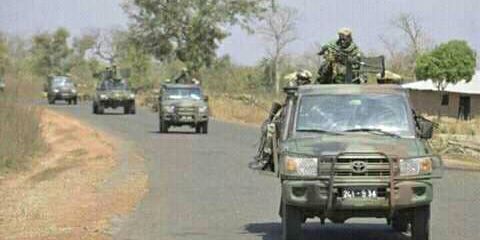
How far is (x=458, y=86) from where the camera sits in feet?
232

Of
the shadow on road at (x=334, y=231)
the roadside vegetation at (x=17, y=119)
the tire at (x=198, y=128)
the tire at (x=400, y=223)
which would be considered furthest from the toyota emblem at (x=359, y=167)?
the tire at (x=198, y=128)

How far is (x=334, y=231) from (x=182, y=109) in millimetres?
28062

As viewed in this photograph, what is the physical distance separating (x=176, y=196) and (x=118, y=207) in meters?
1.76

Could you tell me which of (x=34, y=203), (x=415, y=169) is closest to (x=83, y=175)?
(x=34, y=203)

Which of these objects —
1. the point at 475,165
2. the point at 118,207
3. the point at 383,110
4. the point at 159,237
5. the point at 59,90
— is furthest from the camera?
the point at 59,90

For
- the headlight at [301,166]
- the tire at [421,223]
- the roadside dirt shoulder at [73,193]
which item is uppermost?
the headlight at [301,166]

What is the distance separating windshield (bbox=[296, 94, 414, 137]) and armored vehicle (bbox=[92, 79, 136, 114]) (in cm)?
4941

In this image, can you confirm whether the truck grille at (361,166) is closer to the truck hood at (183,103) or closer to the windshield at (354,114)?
the windshield at (354,114)

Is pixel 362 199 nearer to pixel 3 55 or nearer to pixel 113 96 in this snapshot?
pixel 3 55

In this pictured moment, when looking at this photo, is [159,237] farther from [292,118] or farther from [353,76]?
[353,76]

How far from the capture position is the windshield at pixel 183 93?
4238cm

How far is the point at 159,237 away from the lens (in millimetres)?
13172

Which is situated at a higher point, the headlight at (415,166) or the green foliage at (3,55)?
the green foliage at (3,55)

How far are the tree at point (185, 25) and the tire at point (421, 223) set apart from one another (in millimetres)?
66237
